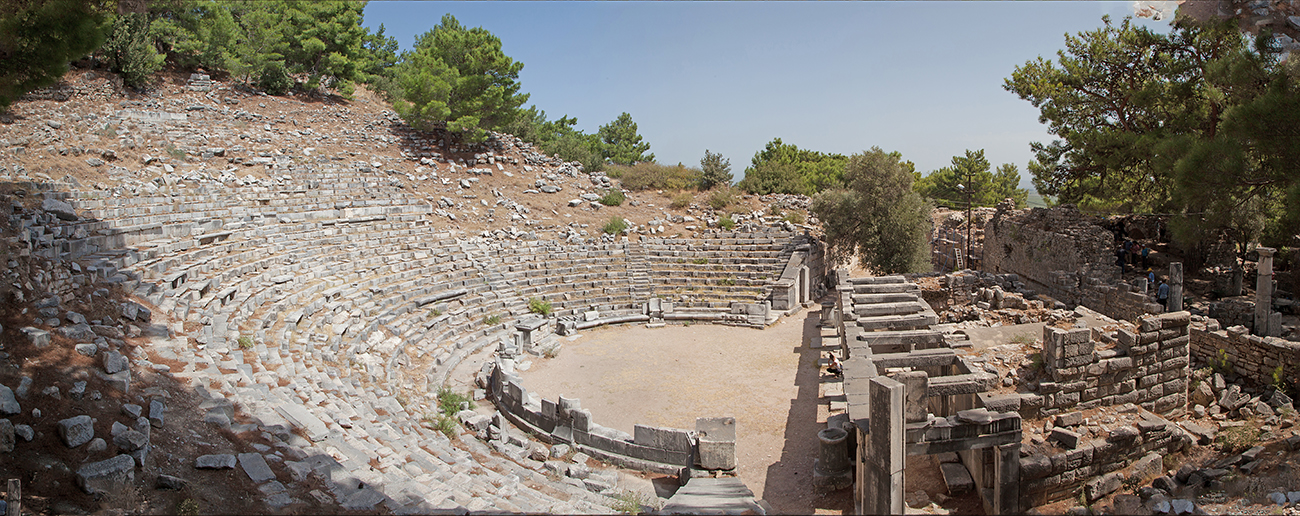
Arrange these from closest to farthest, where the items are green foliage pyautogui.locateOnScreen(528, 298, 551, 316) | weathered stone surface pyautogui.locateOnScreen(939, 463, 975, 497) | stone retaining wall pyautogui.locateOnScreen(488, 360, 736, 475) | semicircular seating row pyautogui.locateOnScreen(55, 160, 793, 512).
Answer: semicircular seating row pyautogui.locateOnScreen(55, 160, 793, 512)
weathered stone surface pyautogui.locateOnScreen(939, 463, 975, 497)
stone retaining wall pyautogui.locateOnScreen(488, 360, 736, 475)
green foliage pyautogui.locateOnScreen(528, 298, 551, 316)

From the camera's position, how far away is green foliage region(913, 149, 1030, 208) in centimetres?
3822

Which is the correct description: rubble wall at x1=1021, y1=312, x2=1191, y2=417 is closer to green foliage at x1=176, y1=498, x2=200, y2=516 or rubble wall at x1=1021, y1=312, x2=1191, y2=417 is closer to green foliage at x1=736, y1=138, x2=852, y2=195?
green foliage at x1=176, y1=498, x2=200, y2=516

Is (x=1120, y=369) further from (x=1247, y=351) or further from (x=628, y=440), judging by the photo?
(x=628, y=440)

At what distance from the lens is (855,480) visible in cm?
862

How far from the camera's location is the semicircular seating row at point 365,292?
8.38m

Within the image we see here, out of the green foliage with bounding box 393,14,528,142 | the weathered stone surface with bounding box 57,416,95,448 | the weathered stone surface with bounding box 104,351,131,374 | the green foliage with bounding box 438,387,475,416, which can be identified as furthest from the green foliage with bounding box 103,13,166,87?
the weathered stone surface with bounding box 57,416,95,448

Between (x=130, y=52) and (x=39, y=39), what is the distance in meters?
20.4

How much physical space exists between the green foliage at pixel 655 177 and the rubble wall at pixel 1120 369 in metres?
22.2

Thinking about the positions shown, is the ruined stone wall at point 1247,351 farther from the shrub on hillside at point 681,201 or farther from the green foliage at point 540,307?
the shrub on hillside at point 681,201

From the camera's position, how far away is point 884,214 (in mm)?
21438

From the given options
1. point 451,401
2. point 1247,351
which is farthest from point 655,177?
point 1247,351

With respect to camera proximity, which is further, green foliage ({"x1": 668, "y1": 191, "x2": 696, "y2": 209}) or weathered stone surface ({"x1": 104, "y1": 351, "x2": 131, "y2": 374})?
green foliage ({"x1": 668, "y1": 191, "x2": 696, "y2": 209})

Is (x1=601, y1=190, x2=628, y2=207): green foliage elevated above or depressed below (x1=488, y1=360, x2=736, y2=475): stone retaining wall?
above

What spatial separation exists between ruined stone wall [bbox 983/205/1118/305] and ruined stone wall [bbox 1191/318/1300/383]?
575cm
